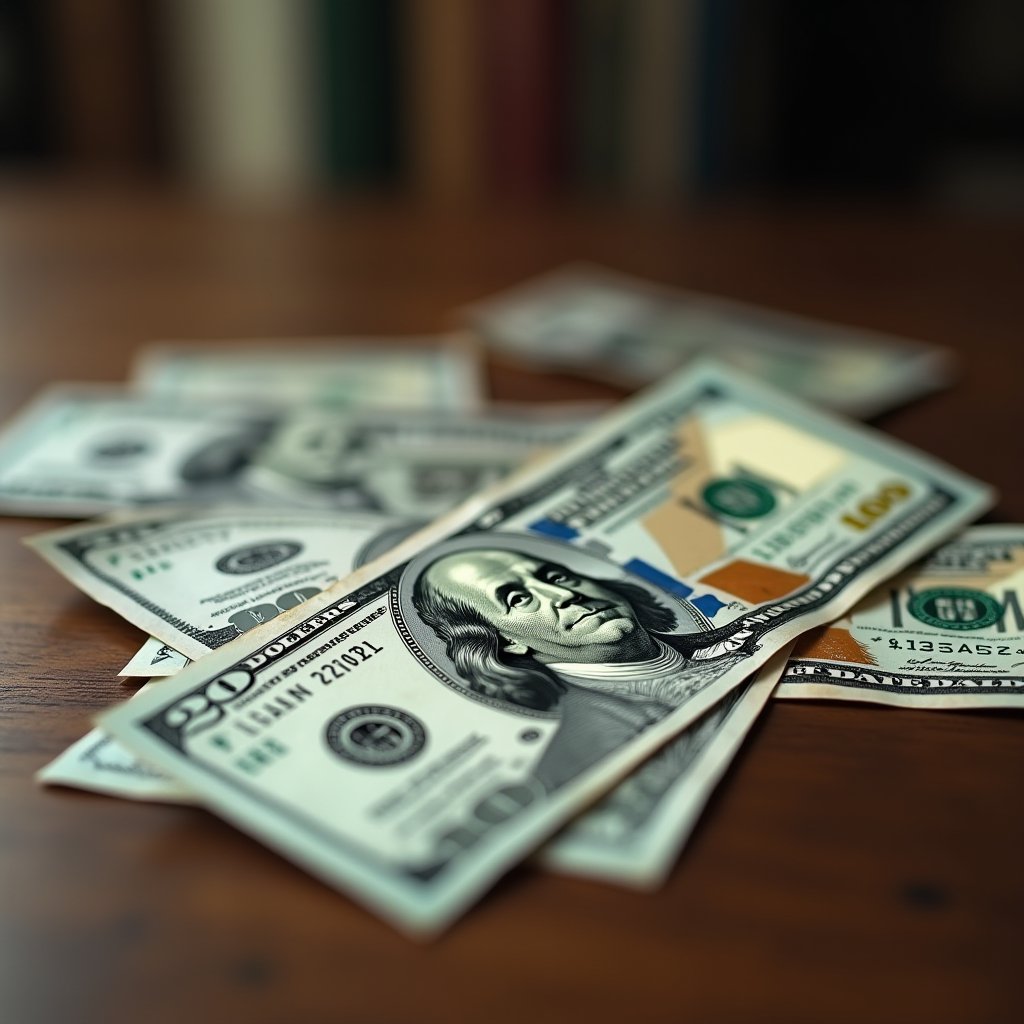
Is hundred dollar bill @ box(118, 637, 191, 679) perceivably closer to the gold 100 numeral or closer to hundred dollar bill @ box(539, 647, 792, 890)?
hundred dollar bill @ box(539, 647, 792, 890)

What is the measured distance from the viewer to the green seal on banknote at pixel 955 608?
0.50m

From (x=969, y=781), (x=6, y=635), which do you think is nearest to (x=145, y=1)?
(x=6, y=635)

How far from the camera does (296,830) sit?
36 cm

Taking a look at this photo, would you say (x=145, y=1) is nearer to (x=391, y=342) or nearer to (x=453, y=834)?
(x=391, y=342)

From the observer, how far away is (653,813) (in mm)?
377

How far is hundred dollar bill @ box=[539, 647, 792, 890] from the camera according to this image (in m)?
0.36

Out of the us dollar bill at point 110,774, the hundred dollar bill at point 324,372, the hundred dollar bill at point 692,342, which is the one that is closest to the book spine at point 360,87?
the hundred dollar bill at point 692,342

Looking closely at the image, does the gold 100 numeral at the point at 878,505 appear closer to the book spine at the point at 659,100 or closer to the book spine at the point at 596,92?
the book spine at the point at 659,100

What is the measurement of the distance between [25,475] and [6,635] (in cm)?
19

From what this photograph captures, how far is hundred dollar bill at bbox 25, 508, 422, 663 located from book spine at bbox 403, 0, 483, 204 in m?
1.03

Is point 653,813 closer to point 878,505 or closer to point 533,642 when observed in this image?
point 533,642

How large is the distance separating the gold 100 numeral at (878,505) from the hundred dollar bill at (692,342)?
0.59 feet

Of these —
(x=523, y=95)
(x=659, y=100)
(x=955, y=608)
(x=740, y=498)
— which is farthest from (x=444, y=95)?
(x=955, y=608)

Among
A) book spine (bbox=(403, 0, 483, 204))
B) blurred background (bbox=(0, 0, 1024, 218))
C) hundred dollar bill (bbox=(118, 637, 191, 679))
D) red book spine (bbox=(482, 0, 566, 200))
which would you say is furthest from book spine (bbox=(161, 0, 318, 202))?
hundred dollar bill (bbox=(118, 637, 191, 679))
